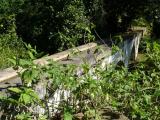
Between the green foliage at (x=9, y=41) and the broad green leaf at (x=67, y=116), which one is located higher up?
the green foliage at (x=9, y=41)

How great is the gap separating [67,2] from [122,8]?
2.76 meters

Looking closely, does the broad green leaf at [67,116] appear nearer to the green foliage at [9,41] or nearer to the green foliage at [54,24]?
the green foliage at [9,41]

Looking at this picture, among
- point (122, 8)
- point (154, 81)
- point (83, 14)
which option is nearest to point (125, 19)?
point (122, 8)

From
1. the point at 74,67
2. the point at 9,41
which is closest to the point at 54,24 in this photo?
the point at 9,41

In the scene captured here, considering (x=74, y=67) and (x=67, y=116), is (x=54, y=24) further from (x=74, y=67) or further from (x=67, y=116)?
(x=67, y=116)

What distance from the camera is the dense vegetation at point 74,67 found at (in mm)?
5086

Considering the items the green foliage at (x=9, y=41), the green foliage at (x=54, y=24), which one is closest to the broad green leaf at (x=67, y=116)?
the green foliage at (x=9, y=41)

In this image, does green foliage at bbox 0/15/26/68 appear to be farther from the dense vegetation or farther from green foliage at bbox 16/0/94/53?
green foliage at bbox 16/0/94/53

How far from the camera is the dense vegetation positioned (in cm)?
509

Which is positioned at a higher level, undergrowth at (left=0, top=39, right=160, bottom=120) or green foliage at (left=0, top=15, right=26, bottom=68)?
green foliage at (left=0, top=15, right=26, bottom=68)

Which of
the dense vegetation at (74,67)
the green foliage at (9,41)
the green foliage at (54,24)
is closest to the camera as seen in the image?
the dense vegetation at (74,67)

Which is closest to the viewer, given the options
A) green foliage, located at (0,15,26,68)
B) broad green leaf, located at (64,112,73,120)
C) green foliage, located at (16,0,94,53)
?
broad green leaf, located at (64,112,73,120)

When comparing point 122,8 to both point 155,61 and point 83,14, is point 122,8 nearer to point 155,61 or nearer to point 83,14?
point 83,14

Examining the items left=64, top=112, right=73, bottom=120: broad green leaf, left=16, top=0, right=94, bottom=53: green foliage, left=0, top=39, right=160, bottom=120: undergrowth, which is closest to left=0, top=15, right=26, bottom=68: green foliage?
left=16, top=0, right=94, bottom=53: green foliage
